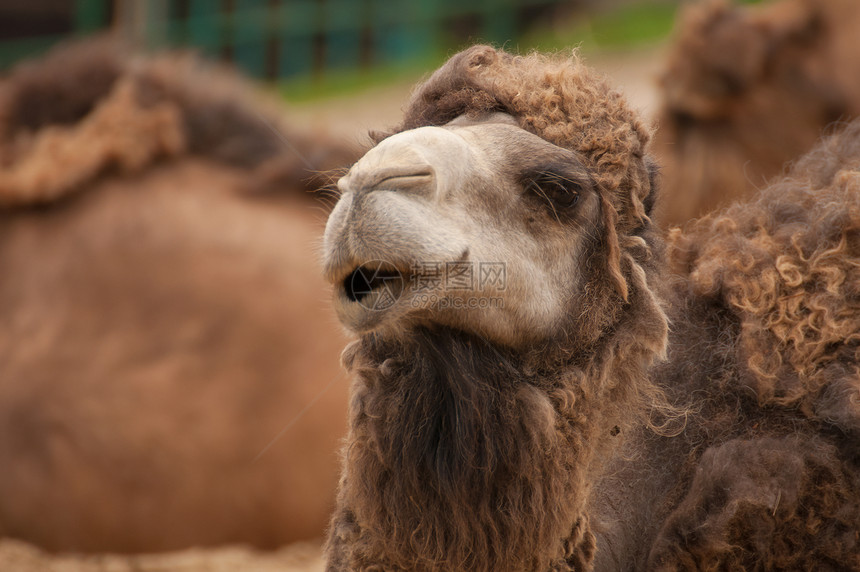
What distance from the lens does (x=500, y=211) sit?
221cm

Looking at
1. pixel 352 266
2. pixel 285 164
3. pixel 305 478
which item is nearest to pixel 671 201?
pixel 285 164

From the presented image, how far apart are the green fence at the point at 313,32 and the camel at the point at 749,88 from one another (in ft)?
20.6

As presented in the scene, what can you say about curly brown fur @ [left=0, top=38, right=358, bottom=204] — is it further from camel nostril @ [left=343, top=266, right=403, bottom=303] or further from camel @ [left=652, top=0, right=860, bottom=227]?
camel nostril @ [left=343, top=266, right=403, bottom=303]

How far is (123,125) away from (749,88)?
4301 mm

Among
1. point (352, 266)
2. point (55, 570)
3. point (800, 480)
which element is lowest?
point (55, 570)

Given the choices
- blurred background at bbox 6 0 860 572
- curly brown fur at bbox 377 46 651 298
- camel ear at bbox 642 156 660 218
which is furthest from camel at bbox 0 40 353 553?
camel ear at bbox 642 156 660 218

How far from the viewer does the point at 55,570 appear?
4801mm

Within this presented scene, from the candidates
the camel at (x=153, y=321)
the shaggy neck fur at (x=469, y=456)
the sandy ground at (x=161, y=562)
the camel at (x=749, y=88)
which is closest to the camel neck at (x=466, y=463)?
the shaggy neck fur at (x=469, y=456)

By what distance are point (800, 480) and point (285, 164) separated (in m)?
3.98

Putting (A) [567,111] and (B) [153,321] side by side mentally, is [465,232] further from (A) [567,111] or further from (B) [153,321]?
(B) [153,321]

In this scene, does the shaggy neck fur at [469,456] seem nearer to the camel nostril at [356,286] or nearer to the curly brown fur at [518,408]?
the curly brown fur at [518,408]

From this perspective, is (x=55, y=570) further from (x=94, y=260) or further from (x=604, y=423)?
(x=604, y=423)

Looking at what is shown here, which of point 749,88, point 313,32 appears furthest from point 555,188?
point 313,32

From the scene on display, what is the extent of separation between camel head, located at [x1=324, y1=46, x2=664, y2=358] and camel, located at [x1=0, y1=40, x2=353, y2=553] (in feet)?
8.60
